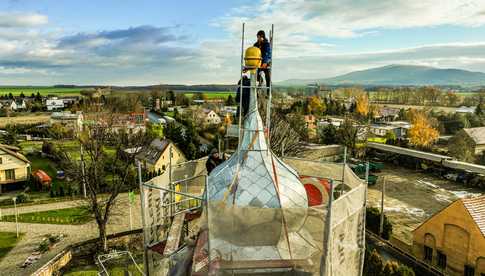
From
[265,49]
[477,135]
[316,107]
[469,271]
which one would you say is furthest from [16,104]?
[469,271]

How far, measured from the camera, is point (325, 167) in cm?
1175

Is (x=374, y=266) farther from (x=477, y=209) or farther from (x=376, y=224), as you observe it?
(x=376, y=224)

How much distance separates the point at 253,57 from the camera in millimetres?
8953

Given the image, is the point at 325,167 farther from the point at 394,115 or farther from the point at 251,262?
the point at 394,115

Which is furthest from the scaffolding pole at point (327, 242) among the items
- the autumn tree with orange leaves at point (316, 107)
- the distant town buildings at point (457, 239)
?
the autumn tree with orange leaves at point (316, 107)

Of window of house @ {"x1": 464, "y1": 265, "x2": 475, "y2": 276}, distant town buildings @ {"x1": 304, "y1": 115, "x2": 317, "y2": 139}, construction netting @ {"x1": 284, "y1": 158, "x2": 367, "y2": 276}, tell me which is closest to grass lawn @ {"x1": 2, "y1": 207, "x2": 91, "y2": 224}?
construction netting @ {"x1": 284, "y1": 158, "x2": 367, "y2": 276}

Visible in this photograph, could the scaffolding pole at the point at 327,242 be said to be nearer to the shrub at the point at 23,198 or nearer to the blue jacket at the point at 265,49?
the blue jacket at the point at 265,49

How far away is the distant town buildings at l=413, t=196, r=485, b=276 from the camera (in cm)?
1655

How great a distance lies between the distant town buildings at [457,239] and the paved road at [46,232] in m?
20.3

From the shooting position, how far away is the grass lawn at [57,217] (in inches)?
1083

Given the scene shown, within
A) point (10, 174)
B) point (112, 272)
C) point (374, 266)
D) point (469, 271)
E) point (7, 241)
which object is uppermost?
point (374, 266)

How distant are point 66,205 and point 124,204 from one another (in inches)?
207

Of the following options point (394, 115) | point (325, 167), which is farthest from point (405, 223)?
point (394, 115)

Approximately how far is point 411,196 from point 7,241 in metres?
35.0
